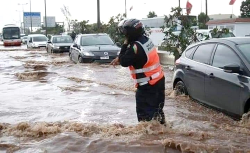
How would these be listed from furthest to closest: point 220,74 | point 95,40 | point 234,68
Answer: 1. point 95,40
2. point 220,74
3. point 234,68

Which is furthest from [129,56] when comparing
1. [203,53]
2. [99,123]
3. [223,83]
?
[203,53]

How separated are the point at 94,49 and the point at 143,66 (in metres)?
11.1

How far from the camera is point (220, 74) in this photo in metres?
5.86

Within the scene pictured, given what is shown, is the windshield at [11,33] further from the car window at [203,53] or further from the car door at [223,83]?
the car door at [223,83]

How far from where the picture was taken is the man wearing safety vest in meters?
4.63

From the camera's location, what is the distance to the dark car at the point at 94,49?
1554 centimetres

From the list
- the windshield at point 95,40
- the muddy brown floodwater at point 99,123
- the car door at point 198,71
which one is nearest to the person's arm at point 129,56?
the muddy brown floodwater at point 99,123

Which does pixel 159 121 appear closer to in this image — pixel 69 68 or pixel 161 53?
pixel 69 68

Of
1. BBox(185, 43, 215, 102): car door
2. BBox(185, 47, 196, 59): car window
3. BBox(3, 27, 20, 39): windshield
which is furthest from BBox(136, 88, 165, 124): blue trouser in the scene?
BBox(3, 27, 20, 39): windshield

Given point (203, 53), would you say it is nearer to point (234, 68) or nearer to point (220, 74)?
point (220, 74)

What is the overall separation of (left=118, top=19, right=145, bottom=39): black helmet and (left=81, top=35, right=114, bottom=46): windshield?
39.2 feet

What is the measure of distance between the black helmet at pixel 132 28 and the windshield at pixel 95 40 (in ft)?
39.2

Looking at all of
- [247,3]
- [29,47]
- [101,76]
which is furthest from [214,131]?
[247,3]

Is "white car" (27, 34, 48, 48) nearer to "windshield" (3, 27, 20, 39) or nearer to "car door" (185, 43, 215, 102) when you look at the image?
"windshield" (3, 27, 20, 39)
